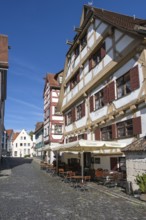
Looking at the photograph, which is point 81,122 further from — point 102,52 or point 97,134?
point 102,52

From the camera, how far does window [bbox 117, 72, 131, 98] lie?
14.1 m

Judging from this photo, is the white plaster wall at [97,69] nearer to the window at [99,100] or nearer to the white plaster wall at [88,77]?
the white plaster wall at [88,77]

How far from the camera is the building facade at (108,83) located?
1291 cm

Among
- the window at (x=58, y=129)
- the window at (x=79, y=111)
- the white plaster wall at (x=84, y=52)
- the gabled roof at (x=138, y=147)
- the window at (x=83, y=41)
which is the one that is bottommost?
the gabled roof at (x=138, y=147)

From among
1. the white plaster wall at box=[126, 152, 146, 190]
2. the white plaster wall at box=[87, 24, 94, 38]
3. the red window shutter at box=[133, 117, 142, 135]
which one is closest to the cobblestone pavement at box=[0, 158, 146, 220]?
the white plaster wall at box=[126, 152, 146, 190]

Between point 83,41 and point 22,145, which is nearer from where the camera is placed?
point 83,41

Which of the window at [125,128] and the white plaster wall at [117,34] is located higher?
the white plaster wall at [117,34]

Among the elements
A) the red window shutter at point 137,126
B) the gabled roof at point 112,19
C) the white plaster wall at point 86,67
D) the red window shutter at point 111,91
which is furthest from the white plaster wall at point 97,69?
the red window shutter at point 137,126

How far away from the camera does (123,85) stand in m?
14.6

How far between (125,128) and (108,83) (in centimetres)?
352

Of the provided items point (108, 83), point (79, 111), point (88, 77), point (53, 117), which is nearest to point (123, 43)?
point (108, 83)

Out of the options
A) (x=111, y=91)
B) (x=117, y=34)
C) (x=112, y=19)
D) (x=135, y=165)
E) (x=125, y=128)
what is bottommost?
(x=135, y=165)

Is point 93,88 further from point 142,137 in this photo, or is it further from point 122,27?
point 142,137

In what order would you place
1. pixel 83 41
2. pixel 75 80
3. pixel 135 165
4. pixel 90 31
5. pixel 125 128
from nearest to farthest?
pixel 135 165
pixel 125 128
pixel 90 31
pixel 83 41
pixel 75 80
